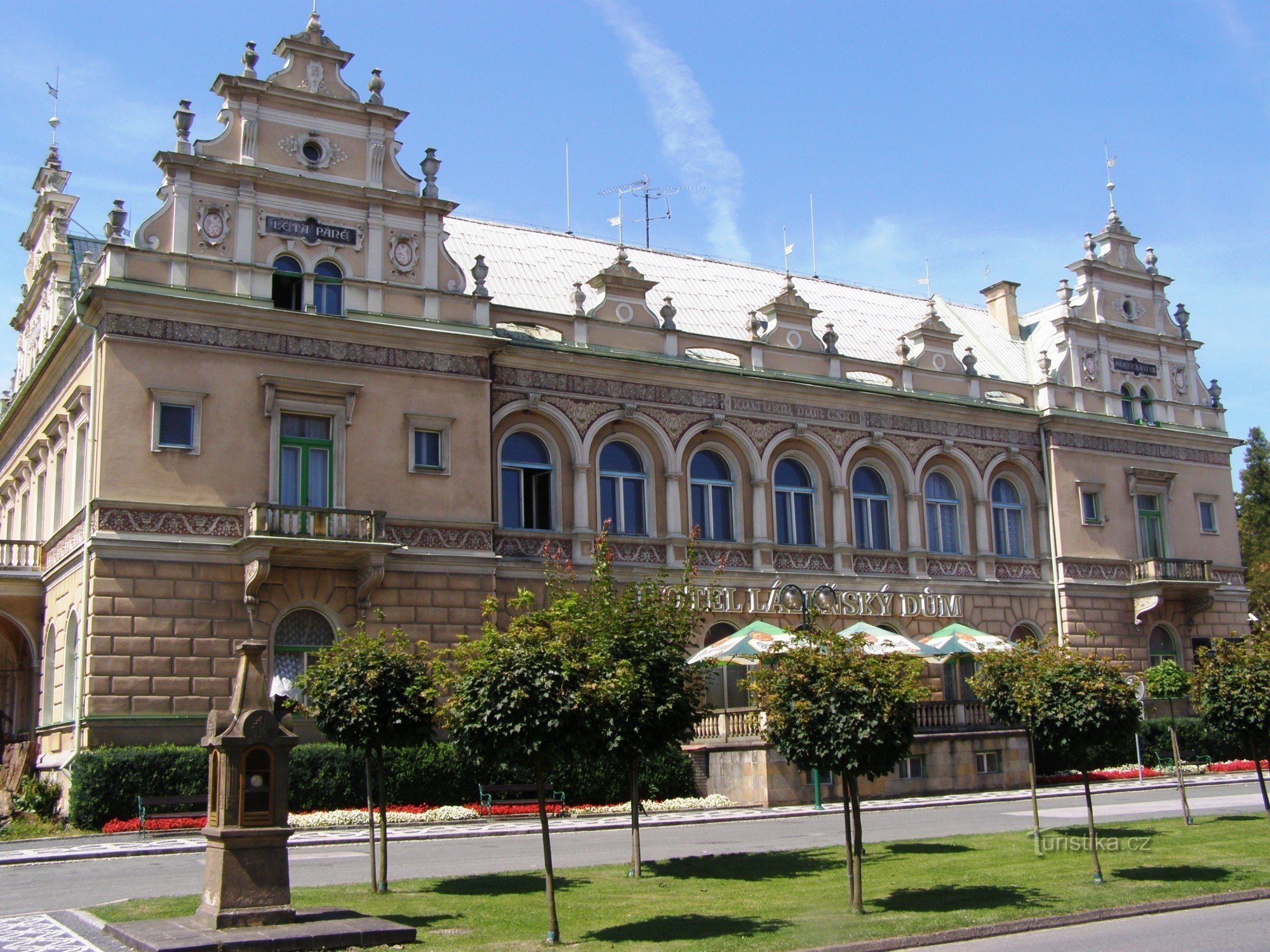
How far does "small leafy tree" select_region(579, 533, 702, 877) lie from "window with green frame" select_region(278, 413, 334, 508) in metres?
14.6

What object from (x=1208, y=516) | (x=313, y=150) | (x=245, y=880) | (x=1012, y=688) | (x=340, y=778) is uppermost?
(x=313, y=150)

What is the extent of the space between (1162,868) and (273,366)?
23.0m

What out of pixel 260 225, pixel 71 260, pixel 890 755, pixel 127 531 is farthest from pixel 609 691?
pixel 71 260

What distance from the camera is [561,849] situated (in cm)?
2391

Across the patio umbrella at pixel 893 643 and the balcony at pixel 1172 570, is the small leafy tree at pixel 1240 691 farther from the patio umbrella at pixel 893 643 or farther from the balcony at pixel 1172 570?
the balcony at pixel 1172 570

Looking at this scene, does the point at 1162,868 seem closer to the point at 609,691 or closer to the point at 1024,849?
the point at 1024,849

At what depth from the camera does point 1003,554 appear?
45281mm

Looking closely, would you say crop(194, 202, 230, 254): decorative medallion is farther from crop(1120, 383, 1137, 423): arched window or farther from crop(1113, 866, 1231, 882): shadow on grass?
crop(1120, 383, 1137, 423): arched window

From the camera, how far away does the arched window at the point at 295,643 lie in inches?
1234

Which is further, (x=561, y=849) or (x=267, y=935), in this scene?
(x=561, y=849)

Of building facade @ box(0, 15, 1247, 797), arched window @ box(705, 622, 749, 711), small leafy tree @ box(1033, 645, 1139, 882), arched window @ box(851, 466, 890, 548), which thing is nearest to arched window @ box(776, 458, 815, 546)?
building facade @ box(0, 15, 1247, 797)

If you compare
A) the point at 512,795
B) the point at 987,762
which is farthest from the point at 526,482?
the point at 987,762

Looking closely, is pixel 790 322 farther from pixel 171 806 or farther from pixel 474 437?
pixel 171 806

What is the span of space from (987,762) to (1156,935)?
21983mm
